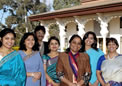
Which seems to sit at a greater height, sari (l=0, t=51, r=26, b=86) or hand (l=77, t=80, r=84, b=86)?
sari (l=0, t=51, r=26, b=86)

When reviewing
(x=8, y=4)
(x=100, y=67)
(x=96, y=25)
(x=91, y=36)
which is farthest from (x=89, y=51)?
(x=8, y=4)

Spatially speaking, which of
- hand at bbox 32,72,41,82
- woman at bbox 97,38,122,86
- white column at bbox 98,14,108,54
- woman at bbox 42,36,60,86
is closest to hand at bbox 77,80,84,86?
woman at bbox 97,38,122,86

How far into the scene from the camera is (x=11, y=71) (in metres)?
3.20

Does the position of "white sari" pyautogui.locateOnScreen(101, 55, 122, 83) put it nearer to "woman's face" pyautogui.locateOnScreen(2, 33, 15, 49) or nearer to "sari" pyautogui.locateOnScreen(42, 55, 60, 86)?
"sari" pyautogui.locateOnScreen(42, 55, 60, 86)

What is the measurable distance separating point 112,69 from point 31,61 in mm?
1455

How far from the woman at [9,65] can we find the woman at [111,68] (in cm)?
138

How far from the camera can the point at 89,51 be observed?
423cm

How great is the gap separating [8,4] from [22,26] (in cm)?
591

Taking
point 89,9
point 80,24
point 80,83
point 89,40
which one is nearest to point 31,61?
point 80,83

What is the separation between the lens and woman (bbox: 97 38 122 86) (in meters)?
3.38

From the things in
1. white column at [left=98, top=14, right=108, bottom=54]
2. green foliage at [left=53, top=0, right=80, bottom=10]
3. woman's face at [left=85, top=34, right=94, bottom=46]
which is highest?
green foliage at [left=53, top=0, right=80, bottom=10]

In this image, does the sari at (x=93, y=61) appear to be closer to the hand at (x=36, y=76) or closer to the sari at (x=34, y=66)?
the sari at (x=34, y=66)

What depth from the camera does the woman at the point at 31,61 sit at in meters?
3.69

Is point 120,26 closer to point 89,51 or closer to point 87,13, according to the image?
point 87,13
